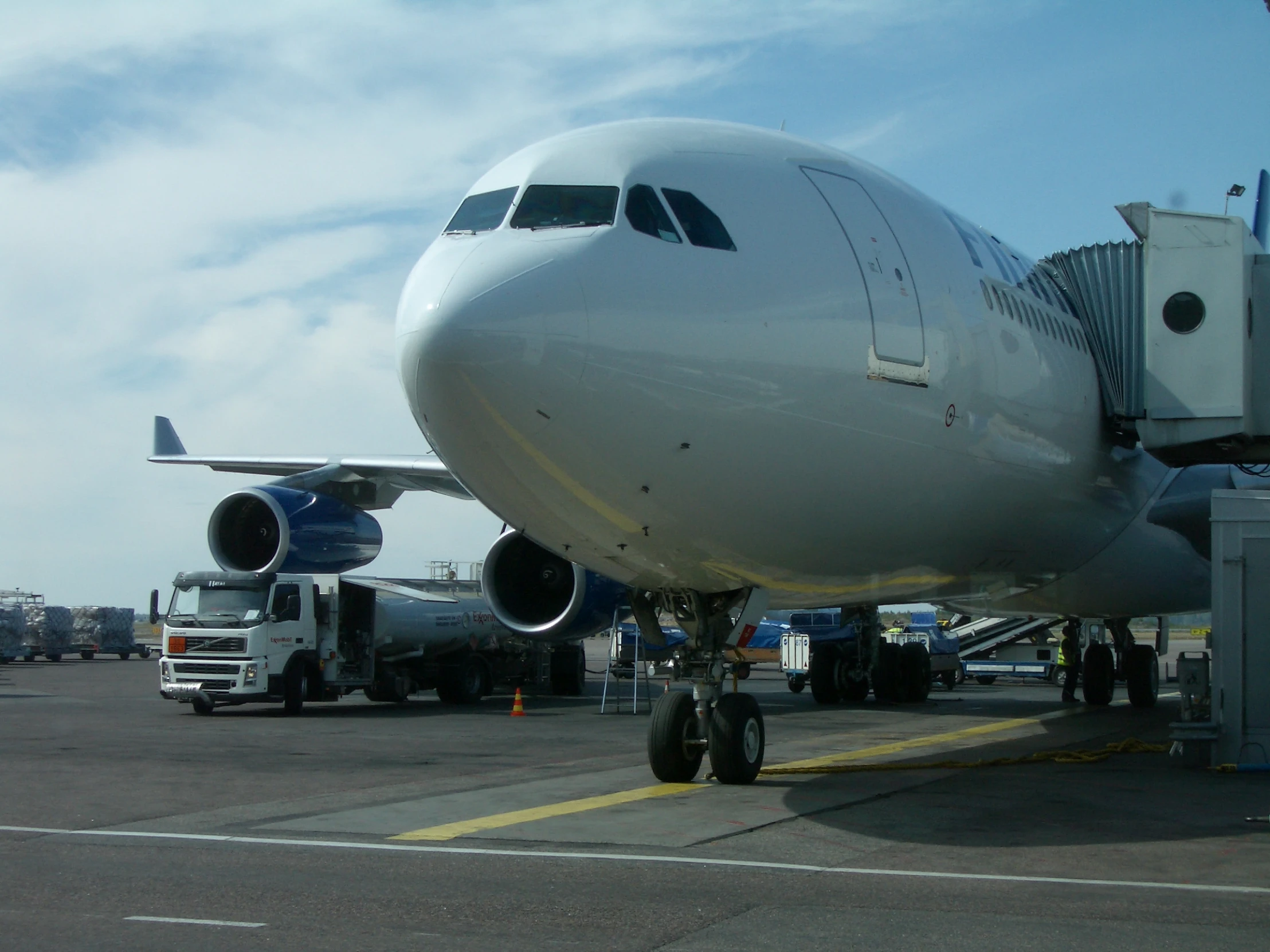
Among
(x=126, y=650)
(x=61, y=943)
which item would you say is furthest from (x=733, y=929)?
(x=126, y=650)

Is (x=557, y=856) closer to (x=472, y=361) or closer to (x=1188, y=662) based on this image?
(x=472, y=361)

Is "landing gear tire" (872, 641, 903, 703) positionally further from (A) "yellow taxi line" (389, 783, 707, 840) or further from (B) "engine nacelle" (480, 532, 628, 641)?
(A) "yellow taxi line" (389, 783, 707, 840)

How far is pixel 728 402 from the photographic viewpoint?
7.50 m

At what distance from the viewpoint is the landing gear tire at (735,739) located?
383 inches

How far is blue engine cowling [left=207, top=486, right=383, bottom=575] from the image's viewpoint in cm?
1870

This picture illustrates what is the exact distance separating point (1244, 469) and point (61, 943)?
13.6 metres

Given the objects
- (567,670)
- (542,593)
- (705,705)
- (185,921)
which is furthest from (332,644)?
(185,921)

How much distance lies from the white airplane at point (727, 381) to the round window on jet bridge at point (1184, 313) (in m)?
1.50

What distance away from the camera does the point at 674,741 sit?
10.0 meters

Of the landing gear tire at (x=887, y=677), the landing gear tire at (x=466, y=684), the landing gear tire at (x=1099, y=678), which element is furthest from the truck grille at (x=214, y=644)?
the landing gear tire at (x=1099, y=678)

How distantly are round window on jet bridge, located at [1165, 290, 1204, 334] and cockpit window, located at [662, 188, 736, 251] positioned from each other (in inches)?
253

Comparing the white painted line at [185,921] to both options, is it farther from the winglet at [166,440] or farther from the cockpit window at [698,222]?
A: the winglet at [166,440]

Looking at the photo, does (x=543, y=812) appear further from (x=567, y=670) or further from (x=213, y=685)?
(x=567, y=670)

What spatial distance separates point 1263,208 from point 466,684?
1429 centimetres
